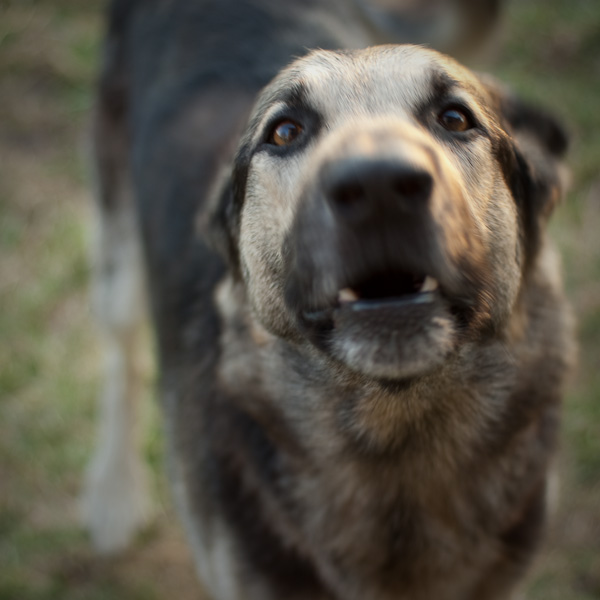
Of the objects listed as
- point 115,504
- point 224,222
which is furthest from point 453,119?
point 115,504

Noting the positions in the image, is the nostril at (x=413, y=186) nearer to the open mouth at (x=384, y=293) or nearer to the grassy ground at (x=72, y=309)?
the open mouth at (x=384, y=293)

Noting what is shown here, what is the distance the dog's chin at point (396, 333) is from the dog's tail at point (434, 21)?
9.32 ft

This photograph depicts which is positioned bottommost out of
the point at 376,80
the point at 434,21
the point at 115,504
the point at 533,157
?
the point at 115,504

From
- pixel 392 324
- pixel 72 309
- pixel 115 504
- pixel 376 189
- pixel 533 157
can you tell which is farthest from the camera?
pixel 72 309

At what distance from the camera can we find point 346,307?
5.54 feet

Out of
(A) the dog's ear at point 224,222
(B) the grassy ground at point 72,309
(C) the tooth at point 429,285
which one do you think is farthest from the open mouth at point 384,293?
(B) the grassy ground at point 72,309

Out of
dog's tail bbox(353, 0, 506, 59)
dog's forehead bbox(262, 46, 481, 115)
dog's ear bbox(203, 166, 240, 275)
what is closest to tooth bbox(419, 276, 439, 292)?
dog's forehead bbox(262, 46, 481, 115)

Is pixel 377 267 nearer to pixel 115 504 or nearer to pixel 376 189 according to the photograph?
pixel 376 189

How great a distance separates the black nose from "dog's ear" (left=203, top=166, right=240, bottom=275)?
852 mm

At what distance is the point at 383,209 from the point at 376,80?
55 centimetres

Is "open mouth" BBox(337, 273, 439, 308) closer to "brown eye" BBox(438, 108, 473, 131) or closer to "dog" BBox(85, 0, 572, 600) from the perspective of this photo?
"dog" BBox(85, 0, 572, 600)

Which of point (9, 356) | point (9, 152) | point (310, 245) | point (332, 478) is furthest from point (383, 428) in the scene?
point (9, 152)

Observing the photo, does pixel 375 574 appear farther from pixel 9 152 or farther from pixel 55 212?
pixel 9 152

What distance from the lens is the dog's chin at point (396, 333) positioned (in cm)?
165
